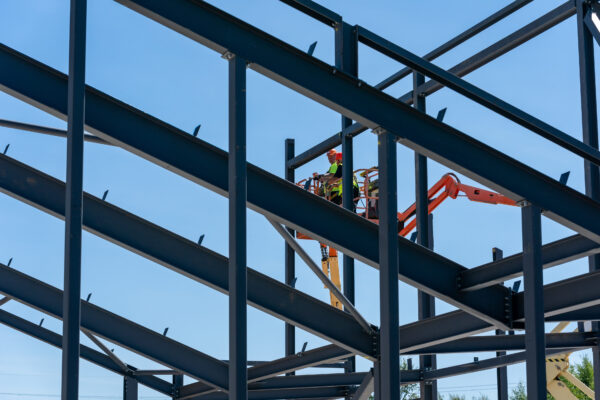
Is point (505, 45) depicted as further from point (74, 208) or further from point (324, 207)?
point (74, 208)

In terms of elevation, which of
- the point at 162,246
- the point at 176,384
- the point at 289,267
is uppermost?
the point at 289,267

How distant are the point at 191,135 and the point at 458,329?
3.83 meters

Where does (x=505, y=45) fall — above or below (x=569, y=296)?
above

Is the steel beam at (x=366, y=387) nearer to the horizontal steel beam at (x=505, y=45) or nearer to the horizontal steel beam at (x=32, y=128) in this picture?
the horizontal steel beam at (x=505, y=45)

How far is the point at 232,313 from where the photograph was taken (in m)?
6.47

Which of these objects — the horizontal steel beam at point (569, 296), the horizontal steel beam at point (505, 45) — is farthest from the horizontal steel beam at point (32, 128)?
the horizontal steel beam at point (569, 296)

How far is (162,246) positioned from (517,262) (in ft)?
11.6

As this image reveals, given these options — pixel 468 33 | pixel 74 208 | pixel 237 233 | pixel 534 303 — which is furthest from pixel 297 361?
pixel 74 208

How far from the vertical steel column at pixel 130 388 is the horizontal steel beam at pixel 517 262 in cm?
780

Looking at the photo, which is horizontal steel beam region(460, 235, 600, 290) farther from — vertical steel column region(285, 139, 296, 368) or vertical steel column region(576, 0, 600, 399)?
vertical steel column region(285, 139, 296, 368)

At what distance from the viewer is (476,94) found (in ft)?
24.9

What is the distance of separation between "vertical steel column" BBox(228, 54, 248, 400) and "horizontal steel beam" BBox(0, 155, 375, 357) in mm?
3107

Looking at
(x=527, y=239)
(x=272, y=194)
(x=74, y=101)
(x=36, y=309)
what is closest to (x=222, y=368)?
(x=36, y=309)

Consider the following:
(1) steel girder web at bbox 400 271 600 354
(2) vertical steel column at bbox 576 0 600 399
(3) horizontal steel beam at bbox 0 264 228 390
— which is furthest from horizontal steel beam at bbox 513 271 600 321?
(3) horizontal steel beam at bbox 0 264 228 390
